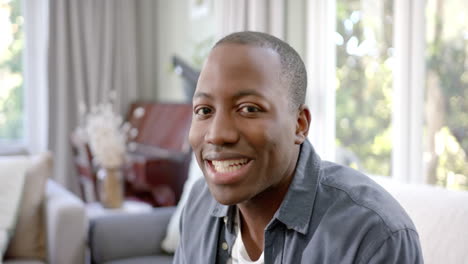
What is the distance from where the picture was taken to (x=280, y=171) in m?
0.97

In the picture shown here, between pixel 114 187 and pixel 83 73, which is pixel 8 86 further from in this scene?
pixel 114 187

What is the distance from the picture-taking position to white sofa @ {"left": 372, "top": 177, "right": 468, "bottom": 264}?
1.09 metres

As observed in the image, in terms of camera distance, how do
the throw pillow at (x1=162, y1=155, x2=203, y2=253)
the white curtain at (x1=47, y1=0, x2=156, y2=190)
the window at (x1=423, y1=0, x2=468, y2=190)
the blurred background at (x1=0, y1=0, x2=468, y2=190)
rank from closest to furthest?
1. the window at (x1=423, y1=0, x2=468, y2=190)
2. the blurred background at (x1=0, y1=0, x2=468, y2=190)
3. the throw pillow at (x1=162, y1=155, x2=203, y2=253)
4. the white curtain at (x1=47, y1=0, x2=156, y2=190)

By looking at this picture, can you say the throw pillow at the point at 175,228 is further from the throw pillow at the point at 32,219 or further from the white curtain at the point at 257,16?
the white curtain at the point at 257,16

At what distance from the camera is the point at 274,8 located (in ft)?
9.35

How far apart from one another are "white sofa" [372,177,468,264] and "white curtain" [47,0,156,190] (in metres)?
3.76

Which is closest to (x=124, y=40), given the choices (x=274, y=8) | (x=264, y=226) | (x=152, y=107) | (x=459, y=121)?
(x=152, y=107)

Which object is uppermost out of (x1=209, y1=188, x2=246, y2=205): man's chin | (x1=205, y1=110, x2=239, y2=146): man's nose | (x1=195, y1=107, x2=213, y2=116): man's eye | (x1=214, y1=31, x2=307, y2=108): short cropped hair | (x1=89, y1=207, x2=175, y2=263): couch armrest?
(x1=214, y1=31, x2=307, y2=108): short cropped hair

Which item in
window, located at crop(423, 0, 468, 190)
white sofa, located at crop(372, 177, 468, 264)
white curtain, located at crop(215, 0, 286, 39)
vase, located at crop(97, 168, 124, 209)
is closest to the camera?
white sofa, located at crop(372, 177, 468, 264)

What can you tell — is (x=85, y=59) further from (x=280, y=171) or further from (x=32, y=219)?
(x=280, y=171)

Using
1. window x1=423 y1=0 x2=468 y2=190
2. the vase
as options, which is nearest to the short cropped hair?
window x1=423 y1=0 x2=468 y2=190

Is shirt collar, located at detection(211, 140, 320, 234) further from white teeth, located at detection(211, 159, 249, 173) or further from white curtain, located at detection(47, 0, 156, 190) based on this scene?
white curtain, located at detection(47, 0, 156, 190)

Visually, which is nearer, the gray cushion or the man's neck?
the man's neck

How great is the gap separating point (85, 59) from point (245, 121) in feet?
13.1
